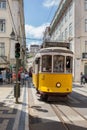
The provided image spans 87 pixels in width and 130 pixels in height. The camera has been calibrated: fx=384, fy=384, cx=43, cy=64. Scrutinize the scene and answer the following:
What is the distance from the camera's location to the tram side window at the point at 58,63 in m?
20.2

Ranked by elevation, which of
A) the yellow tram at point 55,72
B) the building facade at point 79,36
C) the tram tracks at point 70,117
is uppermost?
the building facade at point 79,36

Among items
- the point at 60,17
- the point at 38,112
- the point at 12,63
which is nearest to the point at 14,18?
the point at 12,63

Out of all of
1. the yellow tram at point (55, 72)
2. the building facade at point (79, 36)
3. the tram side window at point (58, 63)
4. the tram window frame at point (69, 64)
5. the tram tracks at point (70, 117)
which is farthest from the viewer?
the building facade at point (79, 36)

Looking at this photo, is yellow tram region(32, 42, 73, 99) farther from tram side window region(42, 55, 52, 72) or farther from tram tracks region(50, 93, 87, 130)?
tram tracks region(50, 93, 87, 130)

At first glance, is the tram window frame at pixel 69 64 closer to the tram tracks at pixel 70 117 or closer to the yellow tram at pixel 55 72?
the yellow tram at pixel 55 72

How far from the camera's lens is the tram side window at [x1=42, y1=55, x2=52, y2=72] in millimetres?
20319

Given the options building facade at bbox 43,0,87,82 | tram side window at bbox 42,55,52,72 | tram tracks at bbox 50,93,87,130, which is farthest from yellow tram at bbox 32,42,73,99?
building facade at bbox 43,0,87,82

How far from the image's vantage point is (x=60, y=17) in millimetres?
75625

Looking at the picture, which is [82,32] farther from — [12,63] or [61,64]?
[61,64]

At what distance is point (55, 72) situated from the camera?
65.8 feet

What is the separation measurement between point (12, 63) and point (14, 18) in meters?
7.37

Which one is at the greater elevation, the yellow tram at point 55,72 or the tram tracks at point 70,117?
the yellow tram at point 55,72

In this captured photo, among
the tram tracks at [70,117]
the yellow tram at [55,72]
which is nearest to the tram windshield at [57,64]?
the yellow tram at [55,72]

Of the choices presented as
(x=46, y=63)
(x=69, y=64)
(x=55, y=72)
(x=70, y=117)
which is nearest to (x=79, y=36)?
(x=69, y=64)
